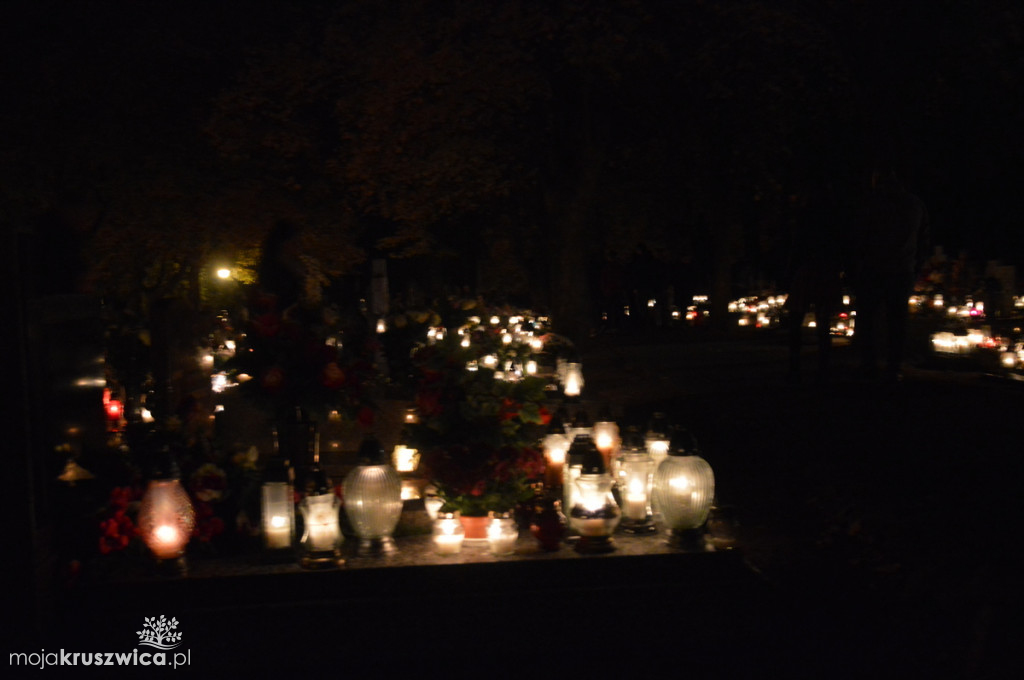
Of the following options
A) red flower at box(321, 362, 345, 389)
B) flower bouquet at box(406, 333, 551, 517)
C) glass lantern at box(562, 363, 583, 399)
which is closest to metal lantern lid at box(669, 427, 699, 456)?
flower bouquet at box(406, 333, 551, 517)

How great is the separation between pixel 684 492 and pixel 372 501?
6.22 ft

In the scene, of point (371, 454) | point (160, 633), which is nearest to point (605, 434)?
point (371, 454)

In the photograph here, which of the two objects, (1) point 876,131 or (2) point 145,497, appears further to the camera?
(1) point 876,131

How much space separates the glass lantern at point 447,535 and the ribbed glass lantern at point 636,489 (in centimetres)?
112

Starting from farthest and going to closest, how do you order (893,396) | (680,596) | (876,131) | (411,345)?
(411,345)
(876,131)
(893,396)
(680,596)

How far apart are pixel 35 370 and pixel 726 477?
5893 millimetres

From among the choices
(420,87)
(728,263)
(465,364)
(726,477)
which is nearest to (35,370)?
(465,364)

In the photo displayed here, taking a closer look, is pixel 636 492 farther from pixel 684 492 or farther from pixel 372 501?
pixel 372 501

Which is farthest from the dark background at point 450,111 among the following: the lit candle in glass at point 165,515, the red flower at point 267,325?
the lit candle in glass at point 165,515

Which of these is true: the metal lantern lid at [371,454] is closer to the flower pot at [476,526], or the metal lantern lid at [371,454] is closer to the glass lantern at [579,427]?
the flower pot at [476,526]

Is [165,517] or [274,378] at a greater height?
[274,378]

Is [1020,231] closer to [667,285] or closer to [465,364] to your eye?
[667,285]

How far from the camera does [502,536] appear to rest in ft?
20.6

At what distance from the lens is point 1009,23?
12.3 metres
